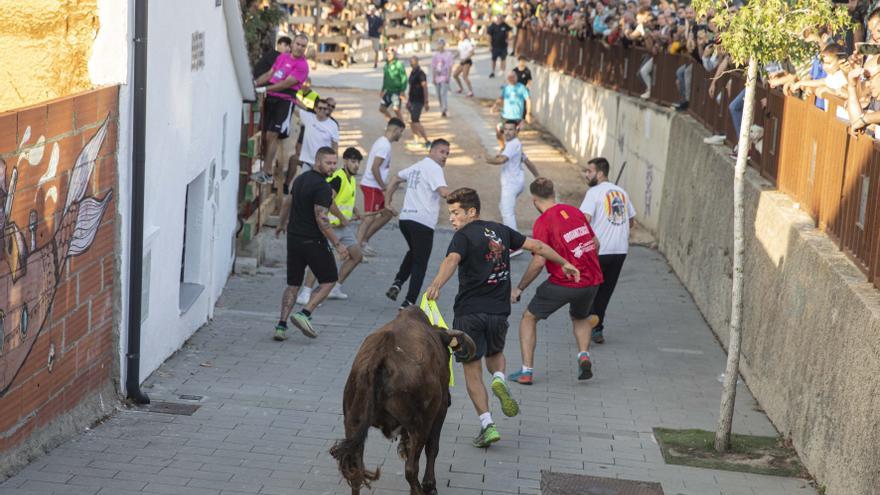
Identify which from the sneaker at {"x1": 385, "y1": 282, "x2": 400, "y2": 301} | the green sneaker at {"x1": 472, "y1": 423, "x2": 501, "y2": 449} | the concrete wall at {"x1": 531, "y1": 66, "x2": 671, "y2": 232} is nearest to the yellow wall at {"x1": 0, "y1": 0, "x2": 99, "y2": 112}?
the green sneaker at {"x1": 472, "y1": 423, "x2": 501, "y2": 449}

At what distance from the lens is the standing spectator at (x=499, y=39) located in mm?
41094

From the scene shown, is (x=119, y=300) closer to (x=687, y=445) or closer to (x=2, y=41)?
(x=2, y=41)

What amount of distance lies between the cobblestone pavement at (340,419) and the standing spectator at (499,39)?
89.5 ft

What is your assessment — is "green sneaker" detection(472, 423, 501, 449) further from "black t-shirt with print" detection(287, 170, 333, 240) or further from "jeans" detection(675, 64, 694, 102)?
"jeans" detection(675, 64, 694, 102)

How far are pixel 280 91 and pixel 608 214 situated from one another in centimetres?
747

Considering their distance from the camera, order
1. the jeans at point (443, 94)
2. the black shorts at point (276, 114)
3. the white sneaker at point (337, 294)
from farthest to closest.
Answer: the jeans at point (443, 94), the black shorts at point (276, 114), the white sneaker at point (337, 294)

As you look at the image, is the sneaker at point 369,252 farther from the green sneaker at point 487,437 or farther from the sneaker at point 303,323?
the green sneaker at point 487,437

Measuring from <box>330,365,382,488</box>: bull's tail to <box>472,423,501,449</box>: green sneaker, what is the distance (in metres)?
2.19

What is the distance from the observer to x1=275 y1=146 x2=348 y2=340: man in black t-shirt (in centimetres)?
1227

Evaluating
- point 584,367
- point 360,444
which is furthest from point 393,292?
point 360,444

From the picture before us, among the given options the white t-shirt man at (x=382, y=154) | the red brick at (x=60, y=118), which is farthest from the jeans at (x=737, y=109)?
the red brick at (x=60, y=118)

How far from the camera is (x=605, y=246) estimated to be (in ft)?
42.4

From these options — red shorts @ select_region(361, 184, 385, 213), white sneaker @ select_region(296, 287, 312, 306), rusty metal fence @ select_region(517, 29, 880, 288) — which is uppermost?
rusty metal fence @ select_region(517, 29, 880, 288)

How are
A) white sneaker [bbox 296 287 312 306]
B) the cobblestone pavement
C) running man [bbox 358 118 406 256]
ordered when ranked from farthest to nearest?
running man [bbox 358 118 406 256] → white sneaker [bbox 296 287 312 306] → the cobblestone pavement
